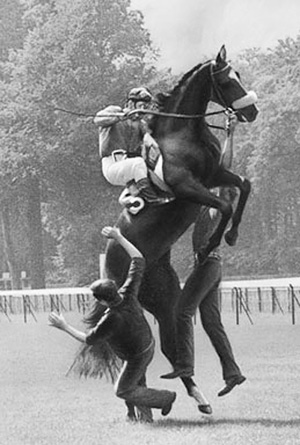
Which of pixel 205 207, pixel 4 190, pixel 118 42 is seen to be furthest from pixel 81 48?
pixel 205 207

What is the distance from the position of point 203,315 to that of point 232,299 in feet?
13.0

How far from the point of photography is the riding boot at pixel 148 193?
164 inches

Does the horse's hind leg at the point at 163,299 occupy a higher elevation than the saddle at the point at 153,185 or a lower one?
lower

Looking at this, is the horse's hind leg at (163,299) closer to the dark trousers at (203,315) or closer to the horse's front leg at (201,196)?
the dark trousers at (203,315)

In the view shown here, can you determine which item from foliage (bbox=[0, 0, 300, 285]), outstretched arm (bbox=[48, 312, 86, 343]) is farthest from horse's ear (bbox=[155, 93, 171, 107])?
foliage (bbox=[0, 0, 300, 285])

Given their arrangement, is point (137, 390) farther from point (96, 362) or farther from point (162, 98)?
point (162, 98)

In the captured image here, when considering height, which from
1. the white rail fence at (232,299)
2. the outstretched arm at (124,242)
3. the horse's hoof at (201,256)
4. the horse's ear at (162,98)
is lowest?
the white rail fence at (232,299)

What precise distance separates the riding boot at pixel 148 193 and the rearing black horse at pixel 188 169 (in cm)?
3

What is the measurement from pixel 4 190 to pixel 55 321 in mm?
7079

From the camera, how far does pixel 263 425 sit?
13.7 feet

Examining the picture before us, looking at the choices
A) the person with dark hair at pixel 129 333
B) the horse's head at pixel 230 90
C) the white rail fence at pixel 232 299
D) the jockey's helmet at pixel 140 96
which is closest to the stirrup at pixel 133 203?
the person with dark hair at pixel 129 333

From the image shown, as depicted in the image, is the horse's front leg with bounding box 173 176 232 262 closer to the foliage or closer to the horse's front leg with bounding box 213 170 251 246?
the horse's front leg with bounding box 213 170 251 246

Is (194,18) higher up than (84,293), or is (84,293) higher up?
(194,18)

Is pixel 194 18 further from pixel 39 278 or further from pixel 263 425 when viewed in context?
pixel 263 425
